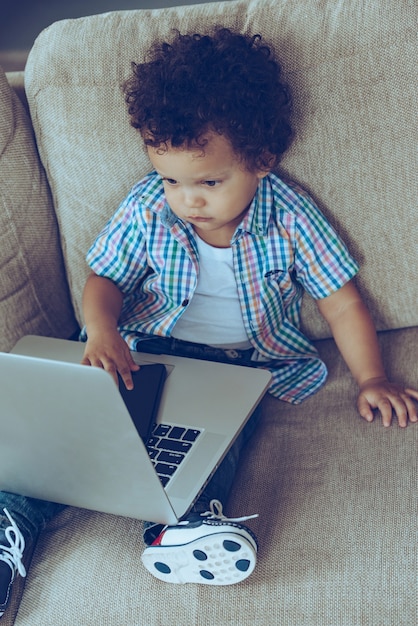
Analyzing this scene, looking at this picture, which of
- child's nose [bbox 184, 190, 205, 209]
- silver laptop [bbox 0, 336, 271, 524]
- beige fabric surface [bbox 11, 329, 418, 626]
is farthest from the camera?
child's nose [bbox 184, 190, 205, 209]

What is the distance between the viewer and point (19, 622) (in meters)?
1.05

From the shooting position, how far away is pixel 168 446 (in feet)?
3.62

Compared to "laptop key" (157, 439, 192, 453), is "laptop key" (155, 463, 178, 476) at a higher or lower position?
lower

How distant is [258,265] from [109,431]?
1.85 ft

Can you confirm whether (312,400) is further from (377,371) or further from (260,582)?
(260,582)

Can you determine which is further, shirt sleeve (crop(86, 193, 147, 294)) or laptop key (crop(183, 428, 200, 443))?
shirt sleeve (crop(86, 193, 147, 294))

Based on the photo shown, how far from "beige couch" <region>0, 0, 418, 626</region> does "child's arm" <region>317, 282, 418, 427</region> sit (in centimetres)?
3

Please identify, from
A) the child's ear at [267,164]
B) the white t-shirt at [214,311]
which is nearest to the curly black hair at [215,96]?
the child's ear at [267,164]

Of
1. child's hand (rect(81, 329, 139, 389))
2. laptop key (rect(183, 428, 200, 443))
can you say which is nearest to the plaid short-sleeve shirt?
child's hand (rect(81, 329, 139, 389))

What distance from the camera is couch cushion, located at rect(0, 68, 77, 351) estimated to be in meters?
Result: 1.37

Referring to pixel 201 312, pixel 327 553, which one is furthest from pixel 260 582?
pixel 201 312

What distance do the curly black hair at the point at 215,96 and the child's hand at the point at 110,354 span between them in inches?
13.2

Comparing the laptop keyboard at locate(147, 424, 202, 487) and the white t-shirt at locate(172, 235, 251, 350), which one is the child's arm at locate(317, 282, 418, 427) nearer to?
the white t-shirt at locate(172, 235, 251, 350)

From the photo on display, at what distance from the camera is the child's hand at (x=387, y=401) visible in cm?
120
